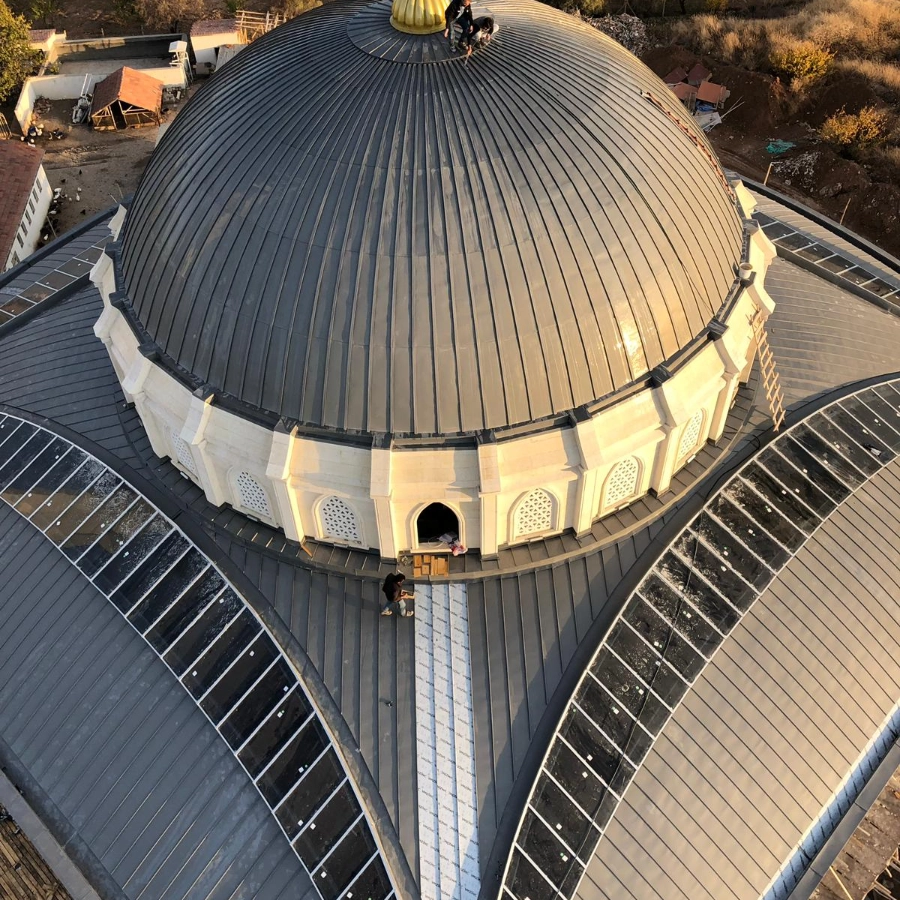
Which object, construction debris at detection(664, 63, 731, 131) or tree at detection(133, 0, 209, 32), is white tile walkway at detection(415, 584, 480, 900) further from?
tree at detection(133, 0, 209, 32)

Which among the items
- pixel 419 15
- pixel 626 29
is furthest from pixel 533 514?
pixel 626 29

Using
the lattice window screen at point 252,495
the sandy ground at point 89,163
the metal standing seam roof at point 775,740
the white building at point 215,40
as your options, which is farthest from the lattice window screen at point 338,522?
the white building at point 215,40

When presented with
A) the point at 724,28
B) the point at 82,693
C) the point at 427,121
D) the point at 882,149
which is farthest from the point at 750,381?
the point at 724,28

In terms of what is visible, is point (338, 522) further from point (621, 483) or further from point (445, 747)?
point (621, 483)

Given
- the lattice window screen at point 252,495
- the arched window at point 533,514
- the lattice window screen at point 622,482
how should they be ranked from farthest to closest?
the lattice window screen at point 252,495 → the lattice window screen at point 622,482 → the arched window at point 533,514

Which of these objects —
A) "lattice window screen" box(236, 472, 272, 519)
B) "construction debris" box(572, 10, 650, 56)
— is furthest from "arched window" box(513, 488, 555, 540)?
"construction debris" box(572, 10, 650, 56)

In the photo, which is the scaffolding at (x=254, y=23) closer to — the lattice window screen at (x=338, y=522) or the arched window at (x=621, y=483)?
the lattice window screen at (x=338, y=522)
